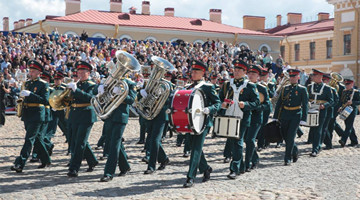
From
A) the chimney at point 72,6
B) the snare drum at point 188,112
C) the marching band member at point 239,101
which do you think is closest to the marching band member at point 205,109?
the snare drum at point 188,112

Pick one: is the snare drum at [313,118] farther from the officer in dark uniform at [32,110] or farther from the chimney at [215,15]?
the chimney at [215,15]

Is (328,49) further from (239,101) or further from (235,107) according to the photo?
(235,107)

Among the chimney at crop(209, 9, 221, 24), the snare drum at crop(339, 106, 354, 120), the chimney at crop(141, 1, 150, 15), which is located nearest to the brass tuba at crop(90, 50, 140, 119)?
the snare drum at crop(339, 106, 354, 120)

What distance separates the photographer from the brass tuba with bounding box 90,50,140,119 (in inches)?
332

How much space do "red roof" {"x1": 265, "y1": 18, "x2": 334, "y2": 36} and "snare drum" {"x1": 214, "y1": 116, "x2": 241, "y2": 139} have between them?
45.8 metres

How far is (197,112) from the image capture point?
8281mm

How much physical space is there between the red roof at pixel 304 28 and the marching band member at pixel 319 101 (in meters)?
41.3

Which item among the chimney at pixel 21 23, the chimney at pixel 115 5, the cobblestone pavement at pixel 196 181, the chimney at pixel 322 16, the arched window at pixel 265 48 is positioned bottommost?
the cobblestone pavement at pixel 196 181

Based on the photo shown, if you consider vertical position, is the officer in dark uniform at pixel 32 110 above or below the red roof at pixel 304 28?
below

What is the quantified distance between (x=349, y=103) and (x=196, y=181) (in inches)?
267

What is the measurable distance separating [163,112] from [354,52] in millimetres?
38000

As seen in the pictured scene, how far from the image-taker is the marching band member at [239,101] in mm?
9102

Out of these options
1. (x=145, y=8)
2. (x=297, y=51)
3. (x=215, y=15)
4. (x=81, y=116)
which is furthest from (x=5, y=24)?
(x=81, y=116)

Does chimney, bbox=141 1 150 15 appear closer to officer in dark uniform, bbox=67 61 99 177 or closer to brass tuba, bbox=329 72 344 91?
brass tuba, bbox=329 72 344 91
